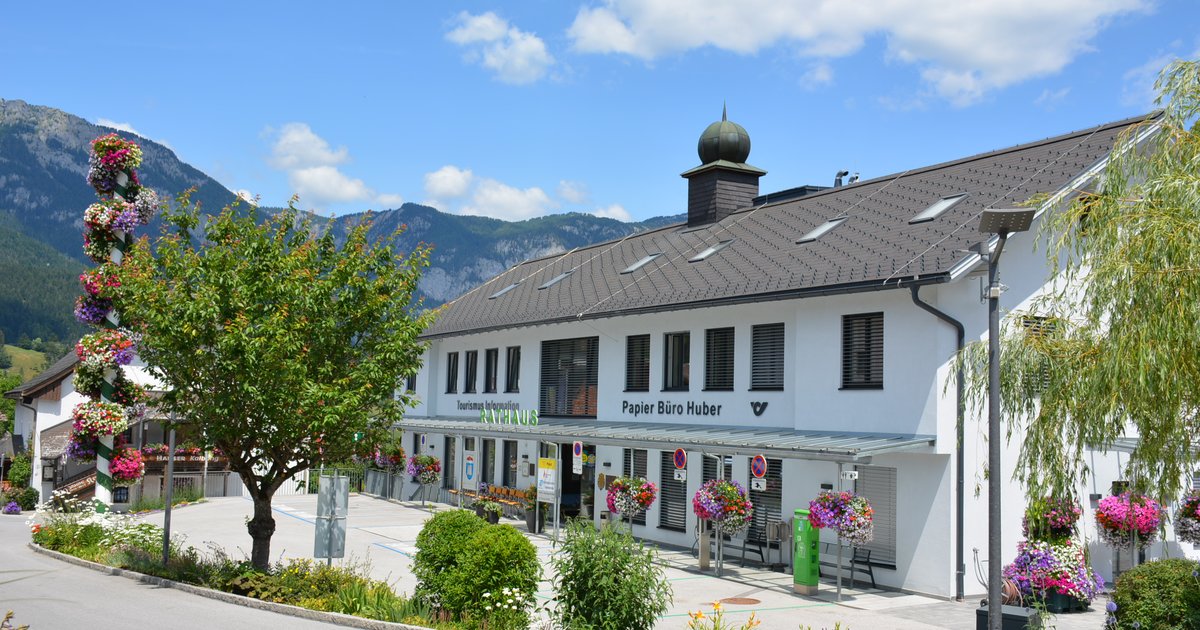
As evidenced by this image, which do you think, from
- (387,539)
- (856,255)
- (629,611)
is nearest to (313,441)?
(629,611)

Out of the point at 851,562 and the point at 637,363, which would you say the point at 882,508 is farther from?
the point at 637,363

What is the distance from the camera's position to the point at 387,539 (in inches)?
950

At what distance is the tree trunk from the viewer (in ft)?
51.8

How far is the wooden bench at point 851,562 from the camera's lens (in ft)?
59.6

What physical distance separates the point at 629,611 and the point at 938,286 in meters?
9.42

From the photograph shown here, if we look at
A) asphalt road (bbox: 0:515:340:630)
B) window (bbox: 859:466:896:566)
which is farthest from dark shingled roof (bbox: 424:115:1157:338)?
asphalt road (bbox: 0:515:340:630)

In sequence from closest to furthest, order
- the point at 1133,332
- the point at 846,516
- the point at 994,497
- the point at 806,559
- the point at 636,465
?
1. the point at 1133,332
2. the point at 994,497
3. the point at 846,516
4. the point at 806,559
5. the point at 636,465

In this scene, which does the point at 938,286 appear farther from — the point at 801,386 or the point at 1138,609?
the point at 1138,609

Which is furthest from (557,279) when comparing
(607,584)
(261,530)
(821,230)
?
(607,584)

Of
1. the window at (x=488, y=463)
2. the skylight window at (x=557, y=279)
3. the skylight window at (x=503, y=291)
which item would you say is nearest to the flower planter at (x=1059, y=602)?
the skylight window at (x=557, y=279)

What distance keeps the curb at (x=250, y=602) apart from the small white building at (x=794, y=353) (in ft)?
25.0

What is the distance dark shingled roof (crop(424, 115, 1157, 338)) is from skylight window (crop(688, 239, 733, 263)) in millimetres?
258

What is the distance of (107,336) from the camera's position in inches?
736

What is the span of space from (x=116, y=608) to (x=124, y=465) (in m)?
6.42
